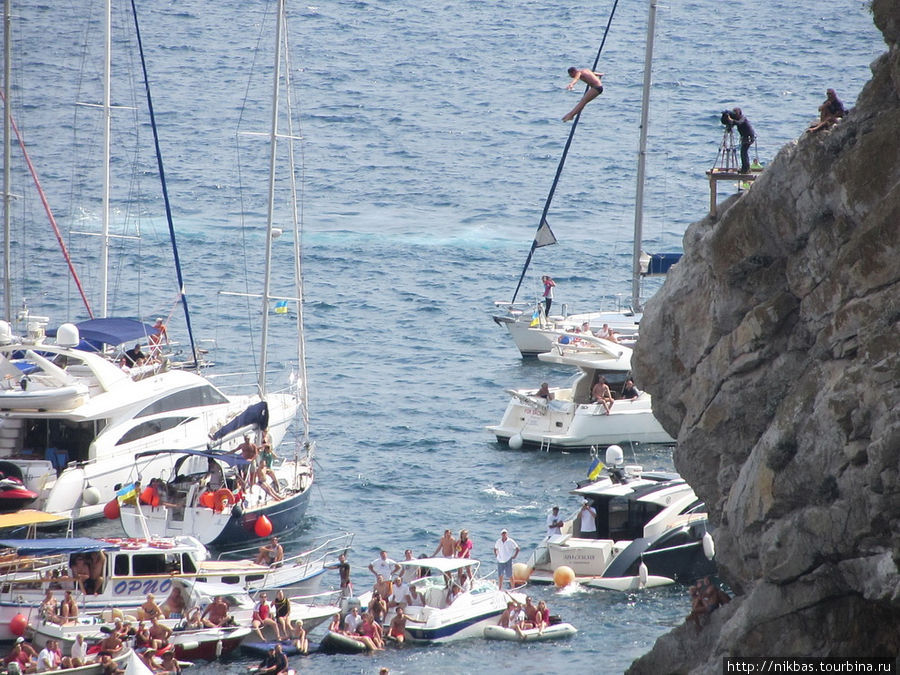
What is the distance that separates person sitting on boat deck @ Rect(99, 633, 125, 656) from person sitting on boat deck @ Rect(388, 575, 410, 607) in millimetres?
6292

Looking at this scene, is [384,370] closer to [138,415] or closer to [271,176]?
[271,176]

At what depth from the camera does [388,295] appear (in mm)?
68312

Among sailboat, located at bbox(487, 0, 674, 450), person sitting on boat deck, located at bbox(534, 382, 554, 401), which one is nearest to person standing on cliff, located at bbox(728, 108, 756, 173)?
sailboat, located at bbox(487, 0, 674, 450)

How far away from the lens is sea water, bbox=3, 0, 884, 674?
42.5 meters

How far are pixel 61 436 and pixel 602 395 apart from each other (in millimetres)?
17885

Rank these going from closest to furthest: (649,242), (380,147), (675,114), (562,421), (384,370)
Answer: (562,421) < (384,370) < (649,242) < (380,147) < (675,114)

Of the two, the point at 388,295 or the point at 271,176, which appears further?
the point at 388,295

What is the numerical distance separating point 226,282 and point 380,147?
106 feet

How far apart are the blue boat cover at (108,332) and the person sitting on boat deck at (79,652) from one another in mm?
15174

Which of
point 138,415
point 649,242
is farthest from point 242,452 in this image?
point 649,242

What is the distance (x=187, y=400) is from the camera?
41406mm

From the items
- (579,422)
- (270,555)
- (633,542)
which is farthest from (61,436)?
(579,422)

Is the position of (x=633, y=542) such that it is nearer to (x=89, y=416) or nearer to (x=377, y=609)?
(x=377, y=609)

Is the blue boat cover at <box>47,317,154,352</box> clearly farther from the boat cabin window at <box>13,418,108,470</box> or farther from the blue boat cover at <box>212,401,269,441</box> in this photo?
the blue boat cover at <box>212,401,269,441</box>
